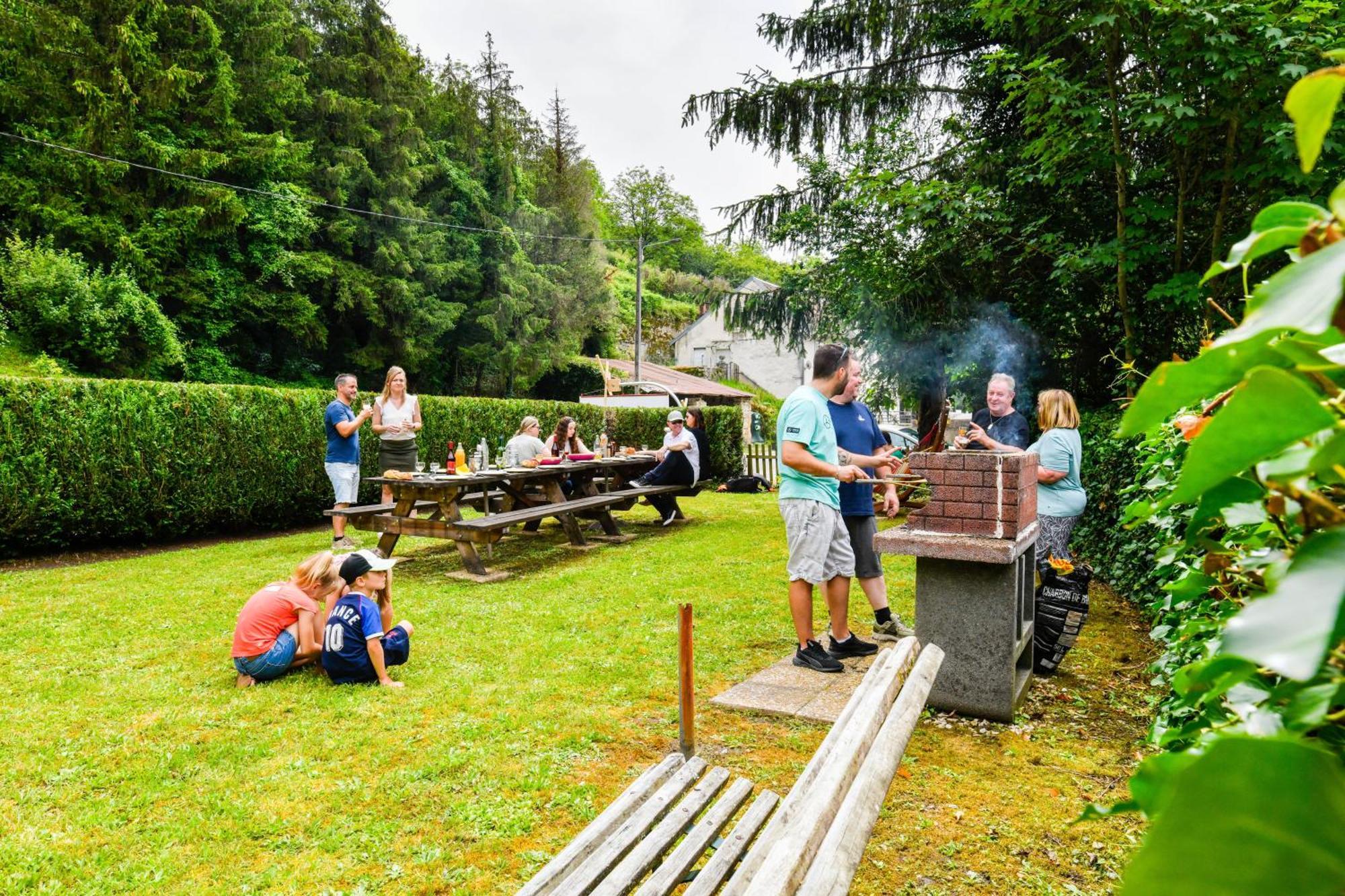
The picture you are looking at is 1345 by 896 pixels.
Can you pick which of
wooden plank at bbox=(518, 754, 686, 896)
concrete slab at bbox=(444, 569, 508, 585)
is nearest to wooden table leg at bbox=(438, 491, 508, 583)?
concrete slab at bbox=(444, 569, 508, 585)

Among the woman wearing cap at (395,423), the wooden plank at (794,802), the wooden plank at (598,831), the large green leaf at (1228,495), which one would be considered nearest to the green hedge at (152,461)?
the woman wearing cap at (395,423)

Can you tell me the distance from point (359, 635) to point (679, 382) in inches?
1303

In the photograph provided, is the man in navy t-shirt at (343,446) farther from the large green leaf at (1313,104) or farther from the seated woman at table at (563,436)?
the large green leaf at (1313,104)

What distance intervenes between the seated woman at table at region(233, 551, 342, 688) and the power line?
21296mm

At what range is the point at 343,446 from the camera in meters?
8.62

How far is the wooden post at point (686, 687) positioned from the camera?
11.4 feet

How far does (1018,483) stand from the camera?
415cm

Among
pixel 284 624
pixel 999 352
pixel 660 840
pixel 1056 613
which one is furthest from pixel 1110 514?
pixel 284 624

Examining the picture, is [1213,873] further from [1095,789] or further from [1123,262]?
[1123,262]

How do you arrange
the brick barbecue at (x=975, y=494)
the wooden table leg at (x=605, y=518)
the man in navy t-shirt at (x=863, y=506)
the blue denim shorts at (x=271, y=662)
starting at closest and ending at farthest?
the brick barbecue at (x=975, y=494) < the blue denim shorts at (x=271, y=662) < the man in navy t-shirt at (x=863, y=506) < the wooden table leg at (x=605, y=518)

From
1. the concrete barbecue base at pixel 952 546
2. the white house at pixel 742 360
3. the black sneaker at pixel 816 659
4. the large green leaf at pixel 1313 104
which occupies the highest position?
the white house at pixel 742 360

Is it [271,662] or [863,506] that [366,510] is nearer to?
[271,662]

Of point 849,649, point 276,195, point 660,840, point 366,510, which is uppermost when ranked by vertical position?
point 276,195

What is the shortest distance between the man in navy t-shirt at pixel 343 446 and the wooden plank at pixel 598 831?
21.6ft
